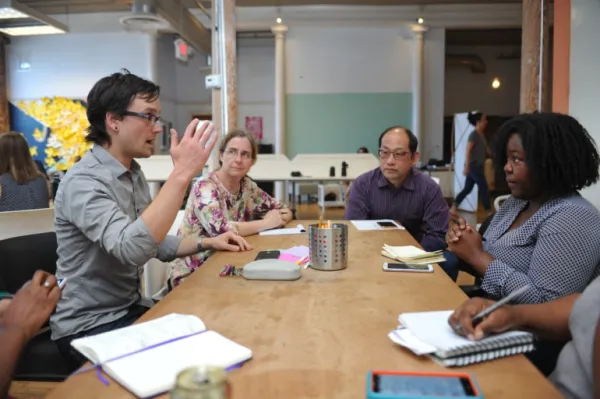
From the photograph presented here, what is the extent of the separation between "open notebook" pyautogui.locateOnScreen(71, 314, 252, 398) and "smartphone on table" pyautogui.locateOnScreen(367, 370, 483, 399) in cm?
29

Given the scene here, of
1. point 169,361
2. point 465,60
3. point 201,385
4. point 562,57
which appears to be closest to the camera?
point 201,385

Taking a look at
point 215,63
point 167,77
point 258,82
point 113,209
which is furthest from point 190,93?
point 113,209

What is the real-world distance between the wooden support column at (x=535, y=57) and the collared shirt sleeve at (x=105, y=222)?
3766 millimetres

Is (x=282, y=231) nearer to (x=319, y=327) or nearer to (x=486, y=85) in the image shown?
(x=319, y=327)

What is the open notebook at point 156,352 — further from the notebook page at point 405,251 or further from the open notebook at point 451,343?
the notebook page at point 405,251

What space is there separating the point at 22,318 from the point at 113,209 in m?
0.47

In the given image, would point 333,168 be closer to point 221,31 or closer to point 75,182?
point 221,31

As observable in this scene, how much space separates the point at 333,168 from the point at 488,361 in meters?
7.28

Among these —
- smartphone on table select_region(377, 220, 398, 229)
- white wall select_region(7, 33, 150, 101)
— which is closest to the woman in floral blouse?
smartphone on table select_region(377, 220, 398, 229)

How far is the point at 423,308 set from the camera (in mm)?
1243

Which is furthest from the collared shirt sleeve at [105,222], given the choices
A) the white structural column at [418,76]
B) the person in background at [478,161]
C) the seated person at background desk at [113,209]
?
the white structural column at [418,76]

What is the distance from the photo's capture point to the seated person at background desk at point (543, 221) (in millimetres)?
1377

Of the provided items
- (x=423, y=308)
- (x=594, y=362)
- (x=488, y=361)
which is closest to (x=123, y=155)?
(x=423, y=308)

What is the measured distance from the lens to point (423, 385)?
0.77 metres
